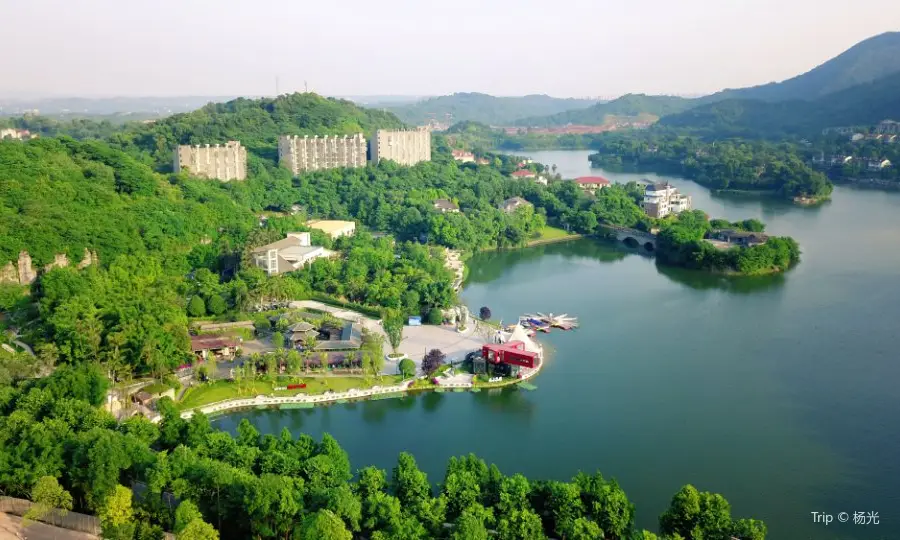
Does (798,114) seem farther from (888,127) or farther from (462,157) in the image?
(462,157)

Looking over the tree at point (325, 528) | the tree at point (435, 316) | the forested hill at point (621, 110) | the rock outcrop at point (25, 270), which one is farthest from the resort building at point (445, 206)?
the forested hill at point (621, 110)

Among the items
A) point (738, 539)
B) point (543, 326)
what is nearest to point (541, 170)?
point (543, 326)

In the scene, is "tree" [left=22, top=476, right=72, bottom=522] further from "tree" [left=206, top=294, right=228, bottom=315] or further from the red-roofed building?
the red-roofed building

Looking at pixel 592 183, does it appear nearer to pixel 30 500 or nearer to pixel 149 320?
pixel 149 320

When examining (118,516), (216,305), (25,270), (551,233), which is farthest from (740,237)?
(118,516)

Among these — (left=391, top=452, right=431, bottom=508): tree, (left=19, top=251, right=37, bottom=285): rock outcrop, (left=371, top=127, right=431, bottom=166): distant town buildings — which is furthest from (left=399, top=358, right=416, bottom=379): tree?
(left=371, top=127, right=431, bottom=166): distant town buildings

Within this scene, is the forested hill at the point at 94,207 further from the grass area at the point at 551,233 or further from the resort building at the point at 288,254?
the grass area at the point at 551,233

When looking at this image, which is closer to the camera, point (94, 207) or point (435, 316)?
point (435, 316)
